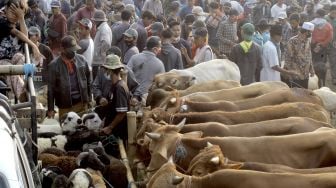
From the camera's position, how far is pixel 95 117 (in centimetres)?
972

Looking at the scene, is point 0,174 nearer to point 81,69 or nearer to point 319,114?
point 319,114

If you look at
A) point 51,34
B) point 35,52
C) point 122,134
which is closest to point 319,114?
point 122,134

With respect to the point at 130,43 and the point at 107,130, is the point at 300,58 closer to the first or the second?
the point at 130,43

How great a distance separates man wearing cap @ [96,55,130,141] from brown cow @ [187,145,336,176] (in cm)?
229

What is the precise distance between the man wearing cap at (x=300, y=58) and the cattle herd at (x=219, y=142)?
8.98ft

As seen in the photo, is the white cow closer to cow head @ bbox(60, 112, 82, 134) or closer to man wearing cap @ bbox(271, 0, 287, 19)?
cow head @ bbox(60, 112, 82, 134)

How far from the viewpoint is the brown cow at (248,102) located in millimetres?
9094

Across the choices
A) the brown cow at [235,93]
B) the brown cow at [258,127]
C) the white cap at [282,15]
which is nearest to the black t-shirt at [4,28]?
the brown cow at [258,127]

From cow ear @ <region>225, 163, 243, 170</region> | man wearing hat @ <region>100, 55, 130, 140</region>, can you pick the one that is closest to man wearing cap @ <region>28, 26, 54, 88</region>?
man wearing hat @ <region>100, 55, 130, 140</region>

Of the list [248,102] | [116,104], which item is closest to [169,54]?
[248,102]

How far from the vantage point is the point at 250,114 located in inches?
344

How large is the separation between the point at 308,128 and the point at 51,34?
315 inches

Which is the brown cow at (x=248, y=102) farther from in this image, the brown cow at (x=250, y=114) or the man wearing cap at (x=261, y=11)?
the man wearing cap at (x=261, y=11)

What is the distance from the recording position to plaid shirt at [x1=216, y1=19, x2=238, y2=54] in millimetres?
14570
